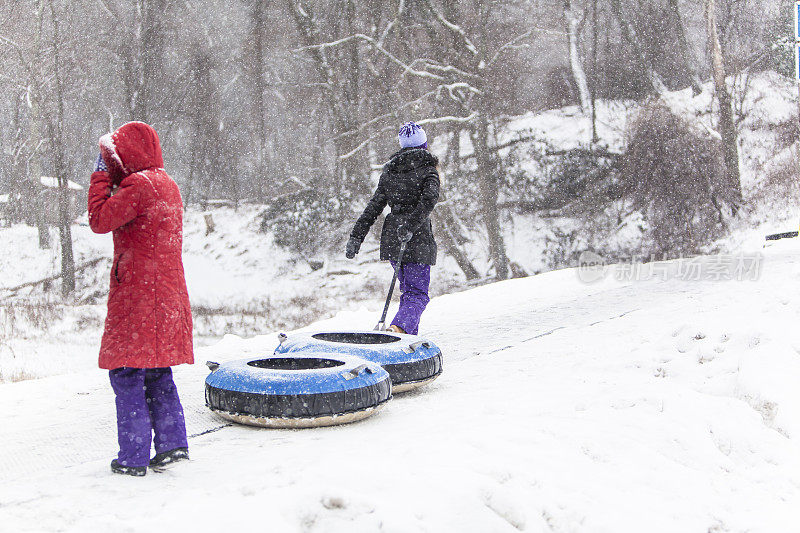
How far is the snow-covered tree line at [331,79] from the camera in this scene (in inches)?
798

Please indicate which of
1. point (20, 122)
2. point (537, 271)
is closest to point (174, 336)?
point (537, 271)

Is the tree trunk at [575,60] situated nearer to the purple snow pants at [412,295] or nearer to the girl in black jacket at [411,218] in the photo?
the girl in black jacket at [411,218]

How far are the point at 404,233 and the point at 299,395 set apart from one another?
7.51 feet

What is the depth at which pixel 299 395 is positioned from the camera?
3914 mm

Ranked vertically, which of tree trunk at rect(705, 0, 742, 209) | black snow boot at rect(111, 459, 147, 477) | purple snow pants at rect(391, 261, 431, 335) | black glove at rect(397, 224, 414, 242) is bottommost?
black snow boot at rect(111, 459, 147, 477)

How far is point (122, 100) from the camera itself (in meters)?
24.9

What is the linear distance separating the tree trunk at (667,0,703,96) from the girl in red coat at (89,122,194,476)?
21044 millimetres

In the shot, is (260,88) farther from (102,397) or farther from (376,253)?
(102,397)

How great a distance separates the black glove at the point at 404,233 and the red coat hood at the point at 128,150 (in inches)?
113

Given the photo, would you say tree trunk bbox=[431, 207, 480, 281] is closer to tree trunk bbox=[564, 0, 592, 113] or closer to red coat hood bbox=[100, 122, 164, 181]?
tree trunk bbox=[564, 0, 592, 113]

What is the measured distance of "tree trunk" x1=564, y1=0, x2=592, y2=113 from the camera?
2231 centimetres

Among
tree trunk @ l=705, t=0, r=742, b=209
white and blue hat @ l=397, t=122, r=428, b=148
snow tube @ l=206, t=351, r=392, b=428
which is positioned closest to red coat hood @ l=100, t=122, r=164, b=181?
snow tube @ l=206, t=351, r=392, b=428

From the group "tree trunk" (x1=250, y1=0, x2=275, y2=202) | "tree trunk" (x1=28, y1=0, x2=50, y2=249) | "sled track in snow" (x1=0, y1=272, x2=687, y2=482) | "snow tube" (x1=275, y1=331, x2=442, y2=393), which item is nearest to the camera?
"sled track in snow" (x1=0, y1=272, x2=687, y2=482)

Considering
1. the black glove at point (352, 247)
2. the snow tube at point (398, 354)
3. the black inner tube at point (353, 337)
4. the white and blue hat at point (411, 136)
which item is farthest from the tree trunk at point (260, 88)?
the snow tube at point (398, 354)
